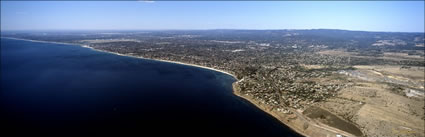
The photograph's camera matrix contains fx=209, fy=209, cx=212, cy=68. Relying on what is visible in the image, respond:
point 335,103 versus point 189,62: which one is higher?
point 189,62

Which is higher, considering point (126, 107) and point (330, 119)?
point (126, 107)

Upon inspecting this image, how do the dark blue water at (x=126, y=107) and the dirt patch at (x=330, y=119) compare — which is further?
the dark blue water at (x=126, y=107)

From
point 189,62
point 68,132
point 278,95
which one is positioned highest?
point 189,62

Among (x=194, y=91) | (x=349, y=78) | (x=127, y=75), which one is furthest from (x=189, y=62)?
(x=349, y=78)

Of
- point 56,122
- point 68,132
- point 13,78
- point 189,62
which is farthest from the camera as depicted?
point 189,62

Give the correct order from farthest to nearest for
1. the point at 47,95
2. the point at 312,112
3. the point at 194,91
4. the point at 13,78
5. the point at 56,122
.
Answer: the point at 13,78, the point at 194,91, the point at 47,95, the point at 312,112, the point at 56,122

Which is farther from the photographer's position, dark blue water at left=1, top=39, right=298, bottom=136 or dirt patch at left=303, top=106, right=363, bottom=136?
dark blue water at left=1, top=39, right=298, bottom=136

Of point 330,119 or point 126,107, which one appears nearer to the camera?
point 330,119

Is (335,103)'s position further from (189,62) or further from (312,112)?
(189,62)
